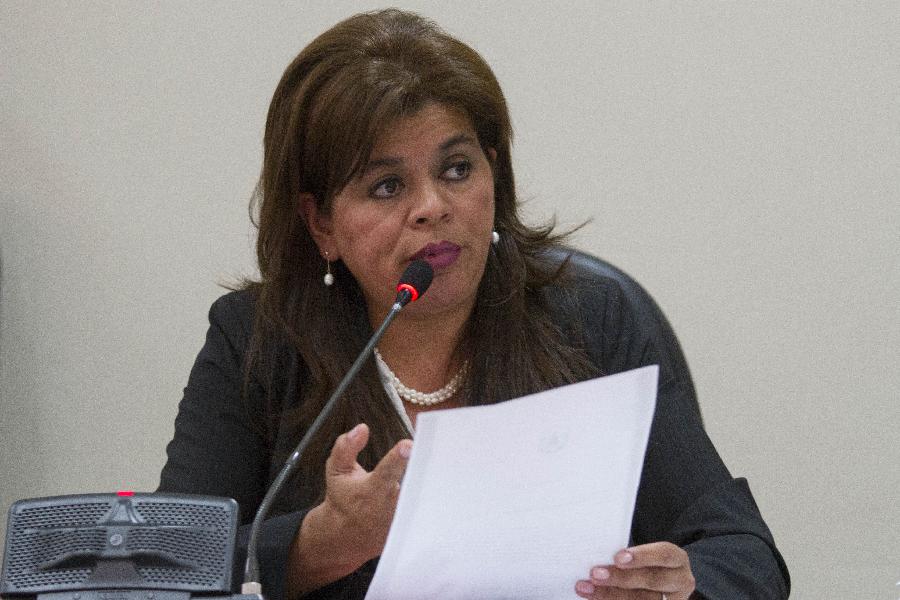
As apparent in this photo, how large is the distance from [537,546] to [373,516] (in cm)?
20

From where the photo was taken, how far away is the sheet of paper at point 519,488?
1.09m

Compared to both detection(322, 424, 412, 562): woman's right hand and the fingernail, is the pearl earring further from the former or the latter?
the fingernail

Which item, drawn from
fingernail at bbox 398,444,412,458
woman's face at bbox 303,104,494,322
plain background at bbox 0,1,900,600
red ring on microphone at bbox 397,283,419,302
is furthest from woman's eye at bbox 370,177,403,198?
plain background at bbox 0,1,900,600

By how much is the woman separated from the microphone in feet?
0.40

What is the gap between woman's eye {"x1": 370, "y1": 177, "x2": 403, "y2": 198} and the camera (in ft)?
5.23

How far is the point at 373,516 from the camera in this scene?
131 cm

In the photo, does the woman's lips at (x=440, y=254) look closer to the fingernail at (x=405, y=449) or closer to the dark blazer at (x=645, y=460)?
the dark blazer at (x=645, y=460)

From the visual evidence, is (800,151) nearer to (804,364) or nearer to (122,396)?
(804,364)

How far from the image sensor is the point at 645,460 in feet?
5.19

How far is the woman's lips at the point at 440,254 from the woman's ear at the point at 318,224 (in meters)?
0.19

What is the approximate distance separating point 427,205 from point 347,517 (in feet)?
1.36

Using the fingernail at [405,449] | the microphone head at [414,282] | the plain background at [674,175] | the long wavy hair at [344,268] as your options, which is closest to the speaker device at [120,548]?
the fingernail at [405,449]

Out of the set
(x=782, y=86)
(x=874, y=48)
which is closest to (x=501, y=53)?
(x=782, y=86)

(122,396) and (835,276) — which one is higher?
(835,276)
